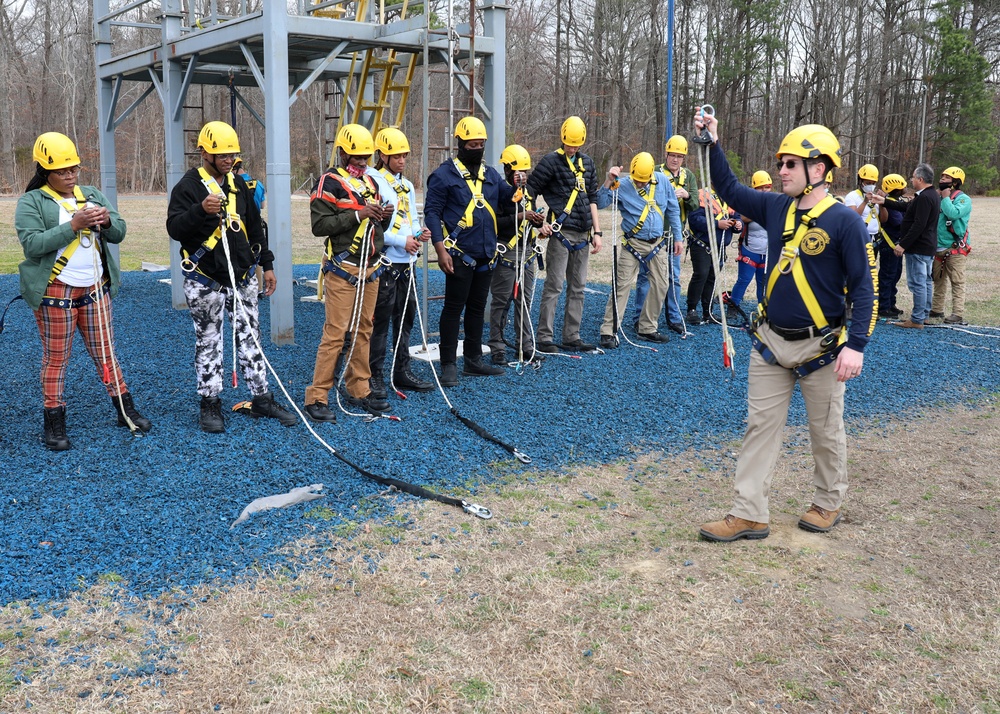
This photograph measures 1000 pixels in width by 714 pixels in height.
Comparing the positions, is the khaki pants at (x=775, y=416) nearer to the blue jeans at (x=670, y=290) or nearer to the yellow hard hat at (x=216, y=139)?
the yellow hard hat at (x=216, y=139)

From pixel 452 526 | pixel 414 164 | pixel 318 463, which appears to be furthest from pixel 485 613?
pixel 414 164

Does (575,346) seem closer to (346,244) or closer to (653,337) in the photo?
(653,337)

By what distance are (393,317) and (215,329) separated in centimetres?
170

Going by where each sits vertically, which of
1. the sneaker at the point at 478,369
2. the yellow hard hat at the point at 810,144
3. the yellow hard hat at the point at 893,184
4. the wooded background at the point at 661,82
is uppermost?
the wooded background at the point at 661,82

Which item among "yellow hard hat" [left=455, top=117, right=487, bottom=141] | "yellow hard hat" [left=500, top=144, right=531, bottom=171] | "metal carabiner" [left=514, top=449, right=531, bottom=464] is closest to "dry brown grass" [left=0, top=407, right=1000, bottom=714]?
"metal carabiner" [left=514, top=449, right=531, bottom=464]

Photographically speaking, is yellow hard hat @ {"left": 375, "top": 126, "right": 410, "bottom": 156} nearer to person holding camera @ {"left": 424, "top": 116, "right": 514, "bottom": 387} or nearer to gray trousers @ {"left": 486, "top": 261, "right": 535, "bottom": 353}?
person holding camera @ {"left": 424, "top": 116, "right": 514, "bottom": 387}

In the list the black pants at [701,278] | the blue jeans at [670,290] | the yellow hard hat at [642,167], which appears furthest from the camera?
the black pants at [701,278]

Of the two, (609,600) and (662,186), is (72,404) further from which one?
(662,186)

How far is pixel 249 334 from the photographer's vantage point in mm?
6395

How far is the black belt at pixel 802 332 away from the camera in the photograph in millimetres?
4496

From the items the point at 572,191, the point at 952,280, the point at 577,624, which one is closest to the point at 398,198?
the point at 572,191

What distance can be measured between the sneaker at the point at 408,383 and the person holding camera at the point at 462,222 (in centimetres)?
27

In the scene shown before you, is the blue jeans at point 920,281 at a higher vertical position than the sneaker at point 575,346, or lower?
higher

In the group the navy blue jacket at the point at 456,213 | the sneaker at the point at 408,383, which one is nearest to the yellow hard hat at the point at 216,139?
the navy blue jacket at the point at 456,213
